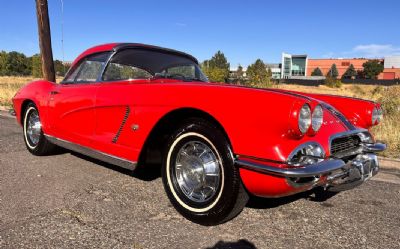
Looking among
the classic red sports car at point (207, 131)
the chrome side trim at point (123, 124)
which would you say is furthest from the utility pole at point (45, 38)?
the chrome side trim at point (123, 124)

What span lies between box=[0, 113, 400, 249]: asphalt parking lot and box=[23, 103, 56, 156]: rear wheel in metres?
0.70

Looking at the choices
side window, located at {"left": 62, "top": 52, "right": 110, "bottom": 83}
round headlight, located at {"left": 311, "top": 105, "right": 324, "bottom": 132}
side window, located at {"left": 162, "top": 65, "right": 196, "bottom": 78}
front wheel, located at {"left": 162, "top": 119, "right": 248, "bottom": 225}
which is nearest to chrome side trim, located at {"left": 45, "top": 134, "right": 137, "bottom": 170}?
front wheel, located at {"left": 162, "top": 119, "right": 248, "bottom": 225}

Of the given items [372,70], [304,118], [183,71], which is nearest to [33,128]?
[183,71]

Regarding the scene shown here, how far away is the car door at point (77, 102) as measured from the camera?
11.8 ft

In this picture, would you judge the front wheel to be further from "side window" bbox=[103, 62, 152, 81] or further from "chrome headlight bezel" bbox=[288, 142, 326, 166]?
"side window" bbox=[103, 62, 152, 81]

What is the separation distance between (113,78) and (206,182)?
158 centimetres

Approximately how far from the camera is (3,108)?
1032 centimetres

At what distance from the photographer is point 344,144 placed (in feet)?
9.24

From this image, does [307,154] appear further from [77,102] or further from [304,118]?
[77,102]

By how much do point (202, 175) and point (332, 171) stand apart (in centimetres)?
93

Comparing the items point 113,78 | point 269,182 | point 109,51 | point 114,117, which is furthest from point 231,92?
point 109,51

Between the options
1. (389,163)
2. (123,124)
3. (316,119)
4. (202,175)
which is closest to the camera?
(316,119)

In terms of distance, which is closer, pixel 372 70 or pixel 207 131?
pixel 207 131

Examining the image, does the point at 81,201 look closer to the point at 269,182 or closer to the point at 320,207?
the point at 269,182
